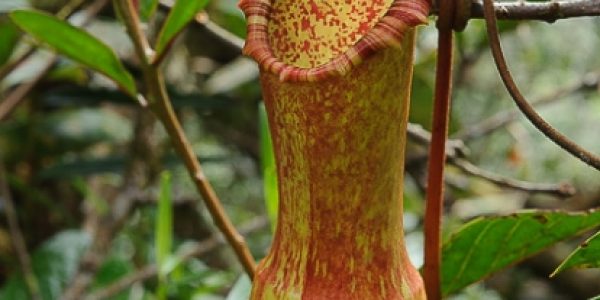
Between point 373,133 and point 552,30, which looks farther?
point 552,30

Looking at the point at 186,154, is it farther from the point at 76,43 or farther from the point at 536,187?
the point at 536,187

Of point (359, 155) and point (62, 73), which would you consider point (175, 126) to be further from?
point (62, 73)

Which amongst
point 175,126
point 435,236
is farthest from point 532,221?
point 175,126

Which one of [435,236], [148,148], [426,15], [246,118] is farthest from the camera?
[246,118]

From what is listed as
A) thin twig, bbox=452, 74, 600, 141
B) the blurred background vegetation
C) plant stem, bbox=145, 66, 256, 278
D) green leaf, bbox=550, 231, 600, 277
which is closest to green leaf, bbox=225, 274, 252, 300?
plant stem, bbox=145, 66, 256, 278

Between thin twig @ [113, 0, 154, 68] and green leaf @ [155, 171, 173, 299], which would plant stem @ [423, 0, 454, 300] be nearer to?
thin twig @ [113, 0, 154, 68]

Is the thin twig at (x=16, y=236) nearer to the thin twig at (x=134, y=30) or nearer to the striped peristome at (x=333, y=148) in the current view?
the thin twig at (x=134, y=30)
